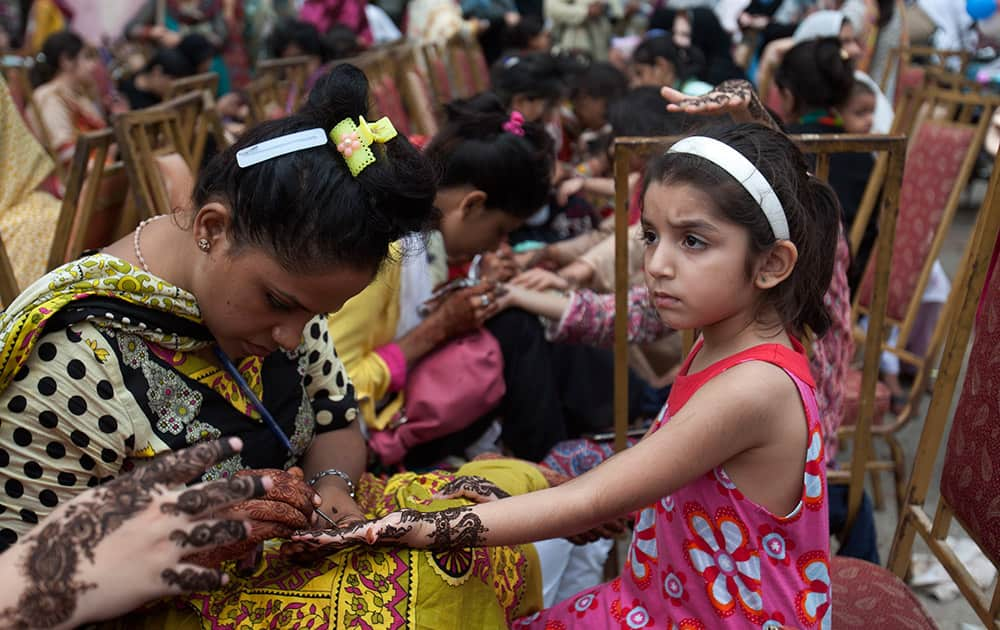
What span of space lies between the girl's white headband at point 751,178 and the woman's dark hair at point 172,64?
4.63 m

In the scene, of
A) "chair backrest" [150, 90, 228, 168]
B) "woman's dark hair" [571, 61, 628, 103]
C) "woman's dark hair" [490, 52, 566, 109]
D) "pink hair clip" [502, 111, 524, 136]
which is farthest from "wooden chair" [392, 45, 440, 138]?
"pink hair clip" [502, 111, 524, 136]

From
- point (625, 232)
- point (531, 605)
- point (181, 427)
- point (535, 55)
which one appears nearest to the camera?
point (181, 427)

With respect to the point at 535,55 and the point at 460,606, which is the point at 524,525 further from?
the point at 535,55

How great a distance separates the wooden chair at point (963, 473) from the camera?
4.21 ft

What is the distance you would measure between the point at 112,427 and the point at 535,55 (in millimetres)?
3047

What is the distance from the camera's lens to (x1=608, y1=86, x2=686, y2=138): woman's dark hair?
253cm

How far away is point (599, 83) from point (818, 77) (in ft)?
4.70

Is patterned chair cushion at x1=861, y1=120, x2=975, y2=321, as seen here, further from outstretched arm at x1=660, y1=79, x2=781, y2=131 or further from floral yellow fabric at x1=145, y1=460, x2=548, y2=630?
floral yellow fabric at x1=145, y1=460, x2=548, y2=630

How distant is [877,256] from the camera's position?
64.0 inches

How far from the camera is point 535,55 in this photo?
382 centimetres

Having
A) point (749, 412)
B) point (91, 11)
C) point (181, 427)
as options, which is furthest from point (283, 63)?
point (91, 11)

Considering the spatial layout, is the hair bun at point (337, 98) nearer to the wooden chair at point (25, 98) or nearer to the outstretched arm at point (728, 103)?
the outstretched arm at point (728, 103)

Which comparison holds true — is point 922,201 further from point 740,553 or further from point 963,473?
point 740,553

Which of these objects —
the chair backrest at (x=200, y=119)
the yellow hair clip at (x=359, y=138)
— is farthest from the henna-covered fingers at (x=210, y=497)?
the chair backrest at (x=200, y=119)
